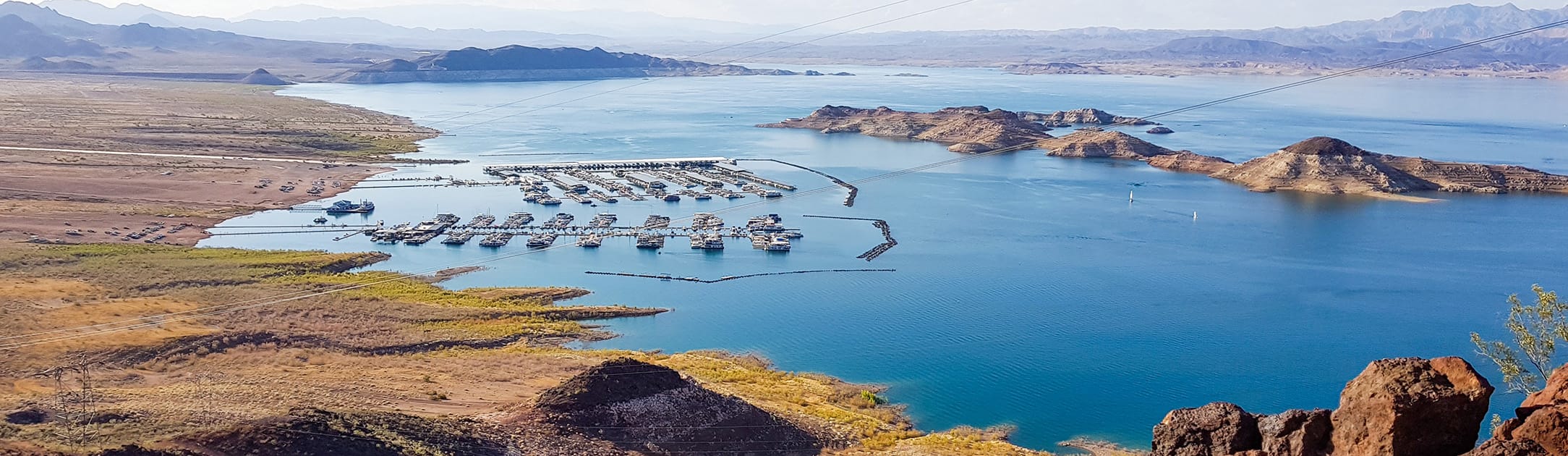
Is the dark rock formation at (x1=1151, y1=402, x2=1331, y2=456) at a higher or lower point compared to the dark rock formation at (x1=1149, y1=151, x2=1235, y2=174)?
higher

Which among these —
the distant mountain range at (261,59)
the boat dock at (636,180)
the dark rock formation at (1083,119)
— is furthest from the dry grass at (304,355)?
the distant mountain range at (261,59)

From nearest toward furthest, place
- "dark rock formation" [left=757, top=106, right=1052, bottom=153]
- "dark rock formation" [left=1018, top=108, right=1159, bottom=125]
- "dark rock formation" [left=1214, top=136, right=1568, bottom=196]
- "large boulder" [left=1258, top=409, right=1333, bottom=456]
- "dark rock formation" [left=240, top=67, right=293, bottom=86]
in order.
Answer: "large boulder" [left=1258, top=409, right=1333, bottom=456]
"dark rock formation" [left=1214, top=136, right=1568, bottom=196]
"dark rock formation" [left=757, top=106, right=1052, bottom=153]
"dark rock formation" [left=1018, top=108, right=1159, bottom=125]
"dark rock formation" [left=240, top=67, right=293, bottom=86]

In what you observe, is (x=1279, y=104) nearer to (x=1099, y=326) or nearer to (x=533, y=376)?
(x=1099, y=326)

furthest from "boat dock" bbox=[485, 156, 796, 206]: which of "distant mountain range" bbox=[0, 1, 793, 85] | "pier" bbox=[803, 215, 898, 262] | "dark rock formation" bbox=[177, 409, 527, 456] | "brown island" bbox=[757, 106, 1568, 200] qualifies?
"distant mountain range" bbox=[0, 1, 793, 85]

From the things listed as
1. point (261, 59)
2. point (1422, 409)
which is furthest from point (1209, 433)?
point (261, 59)

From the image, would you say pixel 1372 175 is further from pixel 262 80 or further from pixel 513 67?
pixel 513 67

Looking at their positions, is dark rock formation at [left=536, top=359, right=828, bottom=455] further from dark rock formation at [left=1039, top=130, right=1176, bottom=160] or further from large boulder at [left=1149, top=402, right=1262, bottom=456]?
dark rock formation at [left=1039, top=130, right=1176, bottom=160]

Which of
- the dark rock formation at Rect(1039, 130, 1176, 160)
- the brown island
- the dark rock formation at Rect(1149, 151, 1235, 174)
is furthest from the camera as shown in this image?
the dark rock formation at Rect(1039, 130, 1176, 160)

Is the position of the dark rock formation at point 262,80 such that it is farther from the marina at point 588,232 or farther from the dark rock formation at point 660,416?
the dark rock formation at point 660,416
